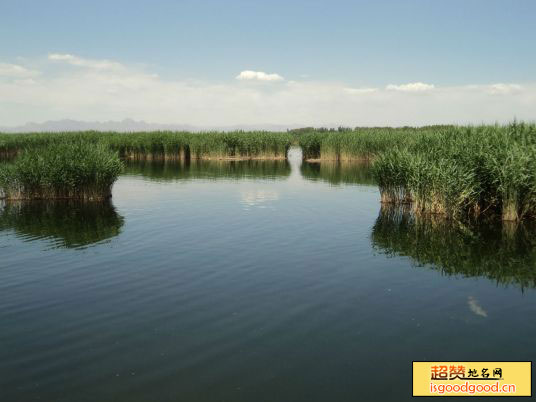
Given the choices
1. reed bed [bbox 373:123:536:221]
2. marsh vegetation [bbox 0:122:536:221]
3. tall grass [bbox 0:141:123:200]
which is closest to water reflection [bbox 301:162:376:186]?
marsh vegetation [bbox 0:122:536:221]

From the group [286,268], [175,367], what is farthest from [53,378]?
[286,268]

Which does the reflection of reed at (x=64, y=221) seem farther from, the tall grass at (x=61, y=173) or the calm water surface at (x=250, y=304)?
the tall grass at (x=61, y=173)

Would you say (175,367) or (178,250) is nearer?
(175,367)

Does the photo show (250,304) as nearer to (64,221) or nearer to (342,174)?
(64,221)

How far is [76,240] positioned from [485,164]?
17.9 meters

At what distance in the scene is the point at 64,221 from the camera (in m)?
23.5

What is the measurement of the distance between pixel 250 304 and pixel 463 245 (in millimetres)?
10181

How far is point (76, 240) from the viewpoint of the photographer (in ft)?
65.1

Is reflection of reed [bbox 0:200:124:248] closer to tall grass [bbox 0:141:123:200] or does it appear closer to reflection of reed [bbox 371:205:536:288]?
tall grass [bbox 0:141:123:200]

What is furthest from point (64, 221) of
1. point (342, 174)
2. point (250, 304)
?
point (342, 174)

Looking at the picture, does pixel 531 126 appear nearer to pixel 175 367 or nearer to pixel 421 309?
pixel 421 309

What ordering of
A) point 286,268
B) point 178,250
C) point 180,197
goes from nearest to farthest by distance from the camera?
point 286,268
point 178,250
point 180,197

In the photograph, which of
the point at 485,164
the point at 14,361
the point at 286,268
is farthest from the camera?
the point at 485,164

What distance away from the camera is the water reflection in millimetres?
40934
